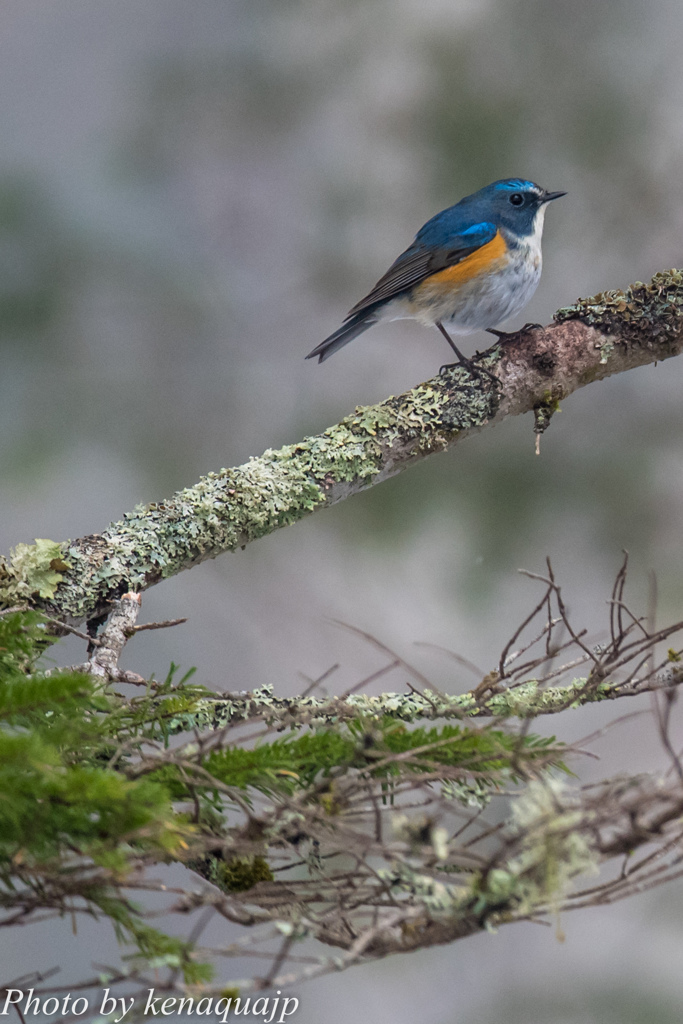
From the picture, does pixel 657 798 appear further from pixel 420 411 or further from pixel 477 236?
pixel 477 236

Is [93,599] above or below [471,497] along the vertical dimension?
below

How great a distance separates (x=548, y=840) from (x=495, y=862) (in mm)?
39

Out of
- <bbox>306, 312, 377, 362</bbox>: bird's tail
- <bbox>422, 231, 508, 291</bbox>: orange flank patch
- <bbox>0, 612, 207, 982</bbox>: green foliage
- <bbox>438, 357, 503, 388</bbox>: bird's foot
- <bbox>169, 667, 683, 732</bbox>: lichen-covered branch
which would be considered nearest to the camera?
<bbox>0, 612, 207, 982</bbox>: green foliage

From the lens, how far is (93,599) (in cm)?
126

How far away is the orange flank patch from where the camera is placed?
1.65m

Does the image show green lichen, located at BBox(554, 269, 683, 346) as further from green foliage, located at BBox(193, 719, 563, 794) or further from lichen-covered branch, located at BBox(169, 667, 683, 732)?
green foliage, located at BBox(193, 719, 563, 794)

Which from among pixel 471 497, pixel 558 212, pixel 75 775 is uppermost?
pixel 558 212

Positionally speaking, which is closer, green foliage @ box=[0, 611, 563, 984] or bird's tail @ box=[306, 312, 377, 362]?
green foliage @ box=[0, 611, 563, 984]

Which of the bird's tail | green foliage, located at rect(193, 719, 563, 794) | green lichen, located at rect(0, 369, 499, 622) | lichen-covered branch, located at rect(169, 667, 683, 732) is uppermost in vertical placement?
the bird's tail

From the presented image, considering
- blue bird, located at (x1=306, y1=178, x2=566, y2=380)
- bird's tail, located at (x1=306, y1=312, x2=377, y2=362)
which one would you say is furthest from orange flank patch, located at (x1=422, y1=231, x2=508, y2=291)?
bird's tail, located at (x1=306, y1=312, x2=377, y2=362)

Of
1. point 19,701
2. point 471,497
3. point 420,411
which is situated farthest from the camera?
point 471,497

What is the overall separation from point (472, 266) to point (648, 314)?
0.34 metres

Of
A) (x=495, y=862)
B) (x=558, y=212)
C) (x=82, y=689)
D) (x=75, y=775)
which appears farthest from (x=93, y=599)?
(x=558, y=212)

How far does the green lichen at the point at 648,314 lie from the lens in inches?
58.2
